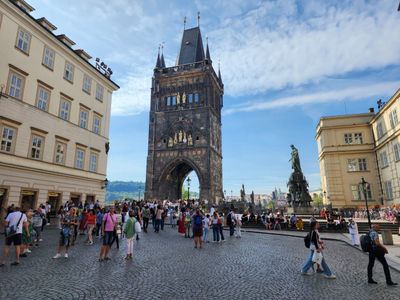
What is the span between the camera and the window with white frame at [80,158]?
22.8 metres

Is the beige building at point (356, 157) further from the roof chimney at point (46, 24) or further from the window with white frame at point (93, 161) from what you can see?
the roof chimney at point (46, 24)

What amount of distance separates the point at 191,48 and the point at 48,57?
4219 cm

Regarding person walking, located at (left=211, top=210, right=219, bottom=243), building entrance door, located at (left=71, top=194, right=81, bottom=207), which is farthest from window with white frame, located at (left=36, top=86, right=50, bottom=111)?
person walking, located at (left=211, top=210, right=219, bottom=243)

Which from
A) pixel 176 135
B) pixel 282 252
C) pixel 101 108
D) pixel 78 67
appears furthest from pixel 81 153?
pixel 176 135

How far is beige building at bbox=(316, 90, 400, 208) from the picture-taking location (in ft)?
105

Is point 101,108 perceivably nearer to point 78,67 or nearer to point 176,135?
point 78,67

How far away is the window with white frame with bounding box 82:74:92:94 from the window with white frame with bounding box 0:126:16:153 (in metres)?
8.31

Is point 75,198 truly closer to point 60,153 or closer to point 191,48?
point 60,153

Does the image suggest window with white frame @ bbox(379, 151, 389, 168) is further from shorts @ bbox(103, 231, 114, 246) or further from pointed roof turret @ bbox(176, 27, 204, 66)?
pointed roof turret @ bbox(176, 27, 204, 66)

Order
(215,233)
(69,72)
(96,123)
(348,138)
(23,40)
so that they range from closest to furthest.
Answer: (215,233), (23,40), (69,72), (96,123), (348,138)

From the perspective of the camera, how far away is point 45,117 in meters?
19.9

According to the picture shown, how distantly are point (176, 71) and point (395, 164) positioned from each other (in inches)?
1609

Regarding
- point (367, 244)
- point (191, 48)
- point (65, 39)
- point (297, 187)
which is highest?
point (191, 48)

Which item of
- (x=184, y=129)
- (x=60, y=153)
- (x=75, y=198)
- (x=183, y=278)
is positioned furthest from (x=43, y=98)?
(x=184, y=129)
